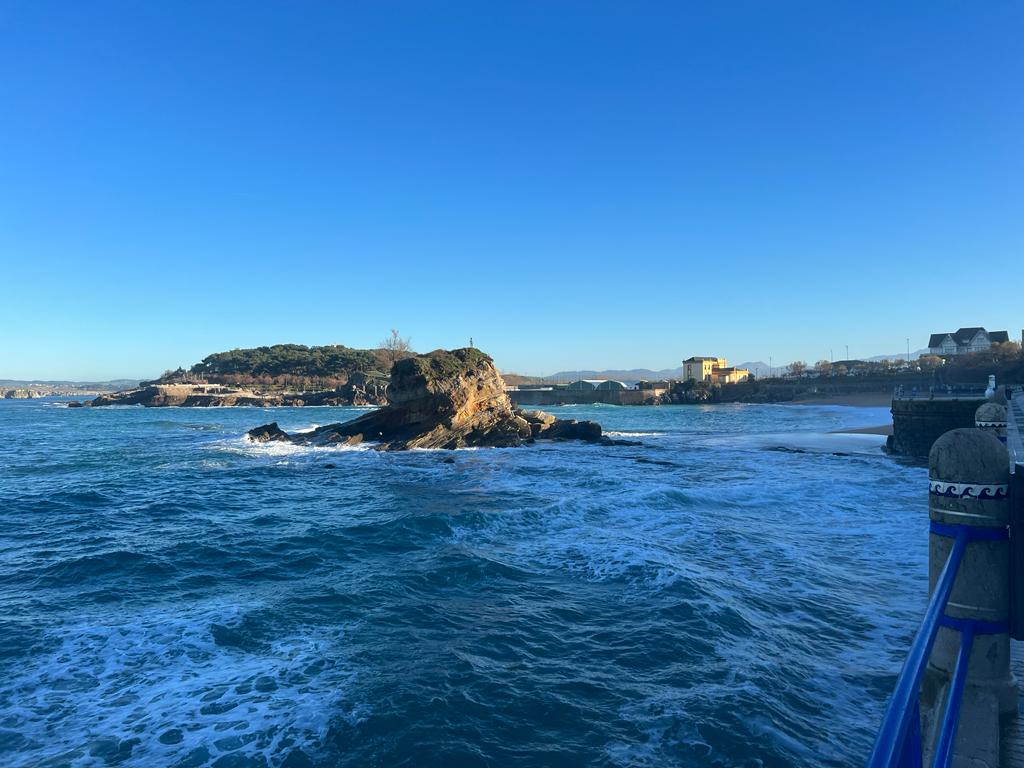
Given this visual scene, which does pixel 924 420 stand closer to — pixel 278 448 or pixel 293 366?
pixel 278 448

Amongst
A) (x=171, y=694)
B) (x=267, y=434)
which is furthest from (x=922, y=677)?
(x=267, y=434)

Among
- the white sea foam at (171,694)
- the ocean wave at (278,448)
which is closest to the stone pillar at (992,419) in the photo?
the white sea foam at (171,694)

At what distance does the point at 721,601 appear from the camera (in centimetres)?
1024

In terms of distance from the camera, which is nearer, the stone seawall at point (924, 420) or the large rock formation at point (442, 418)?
the stone seawall at point (924, 420)

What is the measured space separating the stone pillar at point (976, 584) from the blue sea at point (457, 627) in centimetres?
261

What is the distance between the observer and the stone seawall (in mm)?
29316

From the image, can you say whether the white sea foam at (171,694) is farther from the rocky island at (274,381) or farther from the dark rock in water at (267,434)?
the rocky island at (274,381)

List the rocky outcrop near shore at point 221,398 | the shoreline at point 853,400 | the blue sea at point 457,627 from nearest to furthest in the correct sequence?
the blue sea at point 457,627, the shoreline at point 853,400, the rocky outcrop near shore at point 221,398

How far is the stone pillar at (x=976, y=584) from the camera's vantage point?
3.77 m

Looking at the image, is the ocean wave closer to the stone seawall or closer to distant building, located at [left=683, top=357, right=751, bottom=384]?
the stone seawall

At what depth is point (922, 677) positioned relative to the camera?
238cm

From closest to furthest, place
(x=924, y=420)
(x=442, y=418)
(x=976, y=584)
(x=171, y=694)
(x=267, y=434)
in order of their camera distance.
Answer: (x=976, y=584) < (x=171, y=694) < (x=924, y=420) < (x=442, y=418) < (x=267, y=434)

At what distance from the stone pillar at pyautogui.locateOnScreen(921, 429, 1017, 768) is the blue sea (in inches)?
103

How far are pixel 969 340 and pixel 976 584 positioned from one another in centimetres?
14831
